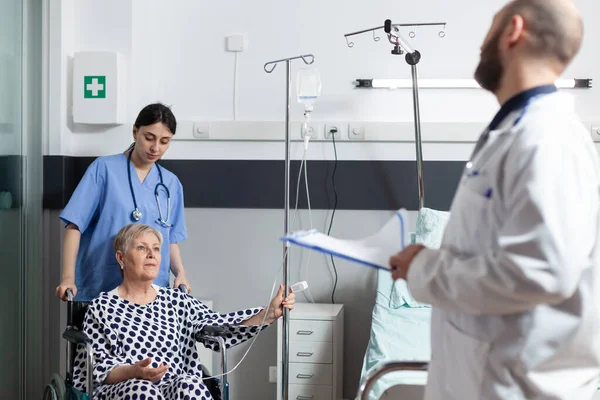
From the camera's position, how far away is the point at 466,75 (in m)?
3.79

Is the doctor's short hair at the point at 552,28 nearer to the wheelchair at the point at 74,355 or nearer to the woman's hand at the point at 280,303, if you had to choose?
the woman's hand at the point at 280,303

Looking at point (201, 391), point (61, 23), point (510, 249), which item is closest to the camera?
point (510, 249)

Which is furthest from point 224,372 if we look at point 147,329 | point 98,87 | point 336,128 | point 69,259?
point 98,87

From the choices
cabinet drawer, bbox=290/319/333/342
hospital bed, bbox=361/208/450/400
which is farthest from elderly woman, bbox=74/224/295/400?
cabinet drawer, bbox=290/319/333/342

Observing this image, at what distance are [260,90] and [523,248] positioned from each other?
2816 millimetres

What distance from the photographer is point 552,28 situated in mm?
1313

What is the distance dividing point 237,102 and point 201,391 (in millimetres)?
1770

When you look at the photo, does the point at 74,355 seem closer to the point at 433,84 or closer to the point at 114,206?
the point at 114,206

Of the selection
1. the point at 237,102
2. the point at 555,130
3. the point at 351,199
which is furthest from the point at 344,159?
the point at 555,130

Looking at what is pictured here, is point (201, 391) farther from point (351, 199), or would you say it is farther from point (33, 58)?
point (33, 58)

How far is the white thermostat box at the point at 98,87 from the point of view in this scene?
3684 millimetres

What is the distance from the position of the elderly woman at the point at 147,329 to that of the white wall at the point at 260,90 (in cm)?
104

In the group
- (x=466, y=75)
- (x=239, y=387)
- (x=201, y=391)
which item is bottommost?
(x=239, y=387)

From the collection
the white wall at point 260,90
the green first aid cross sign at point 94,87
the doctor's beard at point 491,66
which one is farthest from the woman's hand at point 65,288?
the doctor's beard at point 491,66
